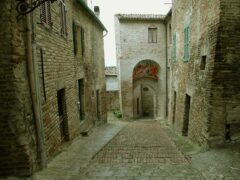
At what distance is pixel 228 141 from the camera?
6.67 metres

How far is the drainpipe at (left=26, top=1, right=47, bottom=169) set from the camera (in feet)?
14.8

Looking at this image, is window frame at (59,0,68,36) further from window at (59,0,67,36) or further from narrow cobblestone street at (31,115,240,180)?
narrow cobblestone street at (31,115,240,180)

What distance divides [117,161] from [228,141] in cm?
300

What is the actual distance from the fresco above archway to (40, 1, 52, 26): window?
14524mm

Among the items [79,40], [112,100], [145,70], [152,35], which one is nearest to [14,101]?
[79,40]

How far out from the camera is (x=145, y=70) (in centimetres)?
2066

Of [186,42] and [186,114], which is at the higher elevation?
[186,42]

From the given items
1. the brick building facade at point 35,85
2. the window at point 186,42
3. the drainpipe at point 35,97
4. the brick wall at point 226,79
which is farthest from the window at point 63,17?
the window at point 186,42

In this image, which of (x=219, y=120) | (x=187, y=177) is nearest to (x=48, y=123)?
(x=187, y=177)

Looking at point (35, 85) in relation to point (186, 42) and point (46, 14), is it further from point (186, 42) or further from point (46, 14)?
point (186, 42)

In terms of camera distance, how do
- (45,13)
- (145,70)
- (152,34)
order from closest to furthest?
1. (45,13)
2. (152,34)
3. (145,70)

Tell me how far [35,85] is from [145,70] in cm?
1648

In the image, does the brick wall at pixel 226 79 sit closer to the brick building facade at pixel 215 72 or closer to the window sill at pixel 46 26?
the brick building facade at pixel 215 72

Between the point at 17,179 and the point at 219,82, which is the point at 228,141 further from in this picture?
the point at 17,179
